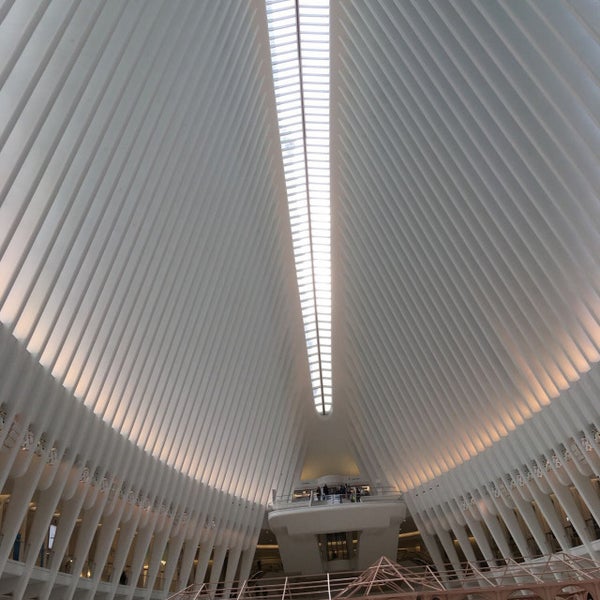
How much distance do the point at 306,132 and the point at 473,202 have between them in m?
7.65

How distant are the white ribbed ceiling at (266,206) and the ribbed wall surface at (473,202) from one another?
0.06m

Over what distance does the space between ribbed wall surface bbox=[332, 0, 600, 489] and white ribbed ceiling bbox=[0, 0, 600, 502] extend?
0.19 feet

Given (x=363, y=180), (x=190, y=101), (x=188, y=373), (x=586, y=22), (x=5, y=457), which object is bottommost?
(x=5, y=457)

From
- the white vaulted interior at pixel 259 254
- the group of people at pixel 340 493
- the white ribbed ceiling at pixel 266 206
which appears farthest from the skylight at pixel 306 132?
the group of people at pixel 340 493

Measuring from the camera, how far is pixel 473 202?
55.9ft

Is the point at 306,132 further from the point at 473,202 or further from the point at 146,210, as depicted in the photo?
the point at 146,210

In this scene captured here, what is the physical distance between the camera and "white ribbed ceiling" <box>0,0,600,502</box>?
497 inches

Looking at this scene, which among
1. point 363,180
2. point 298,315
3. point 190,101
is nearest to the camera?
point 190,101

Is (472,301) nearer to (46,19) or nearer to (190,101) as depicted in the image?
(190,101)

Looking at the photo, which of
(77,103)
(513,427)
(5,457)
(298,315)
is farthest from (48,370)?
(298,315)

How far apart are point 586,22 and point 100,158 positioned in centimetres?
896

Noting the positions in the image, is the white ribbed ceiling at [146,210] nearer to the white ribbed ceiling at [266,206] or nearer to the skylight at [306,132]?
the white ribbed ceiling at [266,206]

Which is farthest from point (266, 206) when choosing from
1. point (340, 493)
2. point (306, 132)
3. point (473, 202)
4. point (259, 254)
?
point (340, 493)

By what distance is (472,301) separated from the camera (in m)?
19.7
